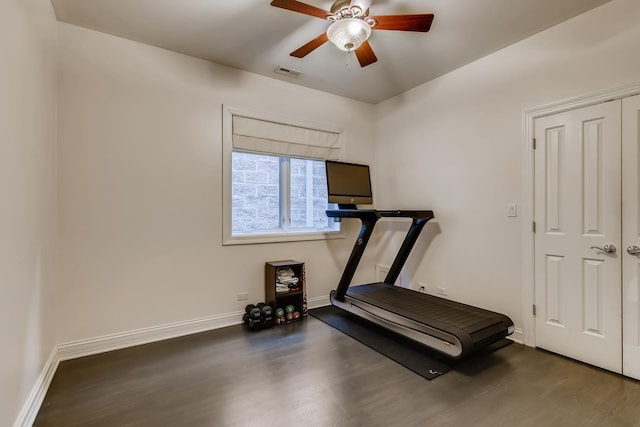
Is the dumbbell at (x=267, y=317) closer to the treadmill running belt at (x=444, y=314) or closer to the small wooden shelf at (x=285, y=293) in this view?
the small wooden shelf at (x=285, y=293)

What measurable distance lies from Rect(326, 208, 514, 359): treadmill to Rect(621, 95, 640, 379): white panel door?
0.74 m

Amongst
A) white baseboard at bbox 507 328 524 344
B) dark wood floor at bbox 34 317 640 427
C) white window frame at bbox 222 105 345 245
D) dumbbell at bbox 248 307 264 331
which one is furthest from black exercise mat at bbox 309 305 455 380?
white window frame at bbox 222 105 345 245

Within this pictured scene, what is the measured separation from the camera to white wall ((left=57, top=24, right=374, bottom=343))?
8.49 ft

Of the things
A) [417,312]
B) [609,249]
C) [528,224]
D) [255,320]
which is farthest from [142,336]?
[609,249]

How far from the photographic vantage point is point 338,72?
11.3 feet

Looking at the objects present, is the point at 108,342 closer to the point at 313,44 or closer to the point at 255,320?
the point at 255,320

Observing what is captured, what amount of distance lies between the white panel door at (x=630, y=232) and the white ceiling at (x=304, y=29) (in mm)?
959

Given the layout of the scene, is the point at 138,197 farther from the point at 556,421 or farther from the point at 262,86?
the point at 556,421

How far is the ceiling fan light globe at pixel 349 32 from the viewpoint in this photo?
6.75 ft

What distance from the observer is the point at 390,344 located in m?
2.79

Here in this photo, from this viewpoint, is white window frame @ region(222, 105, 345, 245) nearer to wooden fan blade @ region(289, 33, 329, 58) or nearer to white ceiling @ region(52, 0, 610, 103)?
white ceiling @ region(52, 0, 610, 103)

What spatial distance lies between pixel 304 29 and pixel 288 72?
0.84m

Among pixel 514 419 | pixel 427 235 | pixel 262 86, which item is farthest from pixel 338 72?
pixel 514 419

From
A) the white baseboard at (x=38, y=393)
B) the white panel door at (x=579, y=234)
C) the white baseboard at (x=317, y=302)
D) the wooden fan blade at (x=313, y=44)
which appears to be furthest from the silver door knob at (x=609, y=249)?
the white baseboard at (x=38, y=393)
